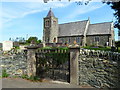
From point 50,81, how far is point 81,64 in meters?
1.96

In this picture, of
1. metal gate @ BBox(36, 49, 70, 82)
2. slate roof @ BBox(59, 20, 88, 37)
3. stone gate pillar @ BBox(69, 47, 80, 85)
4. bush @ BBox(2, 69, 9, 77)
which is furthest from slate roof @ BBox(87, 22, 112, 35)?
bush @ BBox(2, 69, 9, 77)

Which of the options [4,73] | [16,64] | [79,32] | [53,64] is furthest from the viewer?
[79,32]

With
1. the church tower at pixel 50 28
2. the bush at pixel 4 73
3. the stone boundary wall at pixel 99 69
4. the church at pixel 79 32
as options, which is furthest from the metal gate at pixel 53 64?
the church tower at pixel 50 28

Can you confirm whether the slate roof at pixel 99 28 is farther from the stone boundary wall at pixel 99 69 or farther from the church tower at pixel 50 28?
the stone boundary wall at pixel 99 69

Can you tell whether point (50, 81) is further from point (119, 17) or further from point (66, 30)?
point (66, 30)

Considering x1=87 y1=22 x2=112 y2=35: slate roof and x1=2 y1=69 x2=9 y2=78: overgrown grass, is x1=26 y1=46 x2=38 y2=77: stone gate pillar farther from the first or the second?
x1=87 y1=22 x2=112 y2=35: slate roof

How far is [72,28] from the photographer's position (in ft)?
135

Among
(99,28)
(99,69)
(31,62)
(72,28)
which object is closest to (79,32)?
(72,28)

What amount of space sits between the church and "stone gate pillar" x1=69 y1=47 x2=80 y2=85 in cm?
3184

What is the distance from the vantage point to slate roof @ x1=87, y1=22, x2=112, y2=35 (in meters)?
36.1

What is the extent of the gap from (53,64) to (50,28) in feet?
117

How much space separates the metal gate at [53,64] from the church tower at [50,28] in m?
34.1

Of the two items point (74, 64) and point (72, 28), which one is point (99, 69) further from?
point (72, 28)

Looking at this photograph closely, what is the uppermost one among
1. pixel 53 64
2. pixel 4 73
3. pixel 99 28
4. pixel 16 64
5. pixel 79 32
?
pixel 99 28
